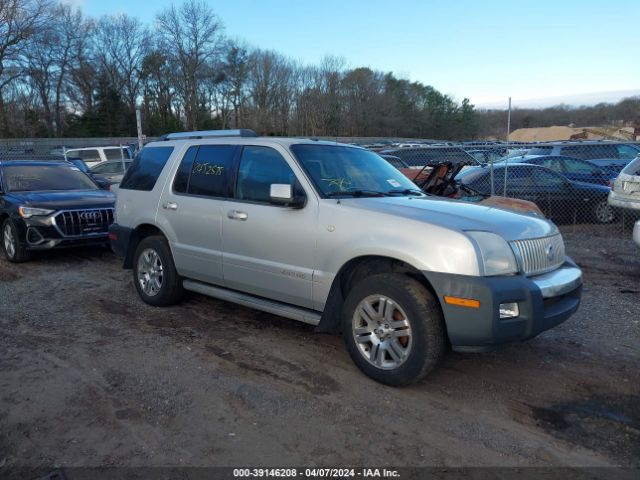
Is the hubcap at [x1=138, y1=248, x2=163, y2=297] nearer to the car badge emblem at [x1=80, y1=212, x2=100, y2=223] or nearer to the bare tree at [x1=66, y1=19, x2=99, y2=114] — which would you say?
the car badge emblem at [x1=80, y1=212, x2=100, y2=223]

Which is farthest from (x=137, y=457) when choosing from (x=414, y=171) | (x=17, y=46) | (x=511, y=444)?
(x=17, y=46)

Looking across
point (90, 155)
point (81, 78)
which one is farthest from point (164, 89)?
point (90, 155)

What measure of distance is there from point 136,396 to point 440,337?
7.25 ft

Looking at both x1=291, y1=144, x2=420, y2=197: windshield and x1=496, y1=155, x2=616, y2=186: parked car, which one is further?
x1=496, y1=155, x2=616, y2=186: parked car

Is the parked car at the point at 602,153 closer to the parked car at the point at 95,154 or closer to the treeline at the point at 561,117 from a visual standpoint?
the parked car at the point at 95,154

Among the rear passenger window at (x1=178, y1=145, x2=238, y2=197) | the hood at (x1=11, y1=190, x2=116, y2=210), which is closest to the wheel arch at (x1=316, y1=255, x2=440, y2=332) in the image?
the rear passenger window at (x1=178, y1=145, x2=238, y2=197)

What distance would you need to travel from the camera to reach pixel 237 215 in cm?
495

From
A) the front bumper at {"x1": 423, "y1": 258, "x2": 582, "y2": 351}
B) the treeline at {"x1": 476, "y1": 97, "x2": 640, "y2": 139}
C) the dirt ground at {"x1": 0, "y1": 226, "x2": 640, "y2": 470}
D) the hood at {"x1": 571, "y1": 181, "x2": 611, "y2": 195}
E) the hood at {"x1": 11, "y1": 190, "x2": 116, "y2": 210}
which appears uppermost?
the treeline at {"x1": 476, "y1": 97, "x2": 640, "y2": 139}

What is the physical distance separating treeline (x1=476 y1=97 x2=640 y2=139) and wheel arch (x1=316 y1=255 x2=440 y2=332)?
256ft

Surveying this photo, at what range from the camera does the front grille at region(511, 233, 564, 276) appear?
3830 mm

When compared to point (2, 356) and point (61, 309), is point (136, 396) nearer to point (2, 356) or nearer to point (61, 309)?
point (2, 356)

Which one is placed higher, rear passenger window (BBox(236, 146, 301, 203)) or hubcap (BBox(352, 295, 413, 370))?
rear passenger window (BBox(236, 146, 301, 203))

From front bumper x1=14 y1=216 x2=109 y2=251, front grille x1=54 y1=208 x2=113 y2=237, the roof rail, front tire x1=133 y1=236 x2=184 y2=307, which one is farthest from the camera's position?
front grille x1=54 y1=208 x2=113 y2=237

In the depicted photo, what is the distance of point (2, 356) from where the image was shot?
464cm
